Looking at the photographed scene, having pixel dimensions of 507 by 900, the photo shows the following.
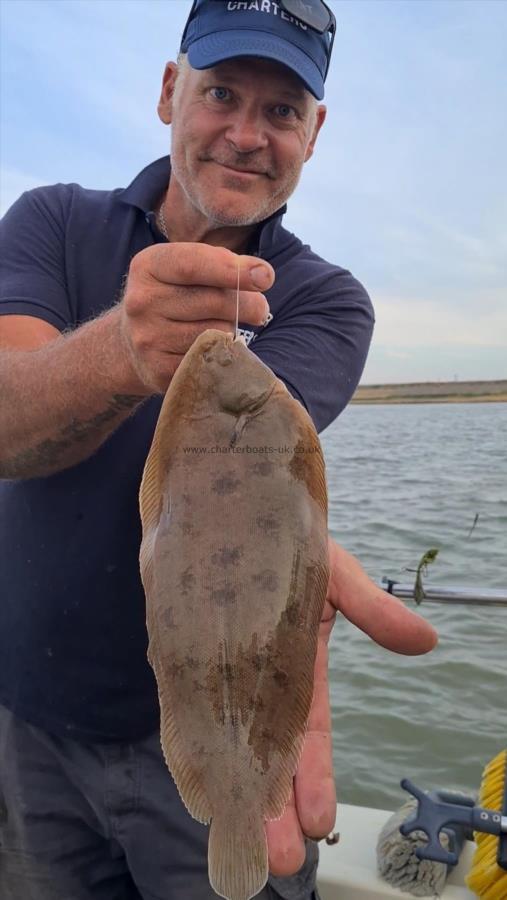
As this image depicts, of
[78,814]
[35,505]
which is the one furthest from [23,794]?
[35,505]

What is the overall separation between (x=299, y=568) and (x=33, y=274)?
5.26 feet

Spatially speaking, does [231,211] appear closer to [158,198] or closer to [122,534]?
[158,198]

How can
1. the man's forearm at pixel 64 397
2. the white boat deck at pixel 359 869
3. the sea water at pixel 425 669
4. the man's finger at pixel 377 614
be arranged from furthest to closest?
1. the sea water at pixel 425 669
2. the white boat deck at pixel 359 869
3. the man's finger at pixel 377 614
4. the man's forearm at pixel 64 397

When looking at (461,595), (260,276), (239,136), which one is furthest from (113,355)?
(461,595)

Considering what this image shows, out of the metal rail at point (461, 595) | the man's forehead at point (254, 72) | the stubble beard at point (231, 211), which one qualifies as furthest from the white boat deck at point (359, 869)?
the man's forehead at point (254, 72)

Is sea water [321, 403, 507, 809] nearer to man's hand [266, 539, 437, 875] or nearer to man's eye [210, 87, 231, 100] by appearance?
man's hand [266, 539, 437, 875]

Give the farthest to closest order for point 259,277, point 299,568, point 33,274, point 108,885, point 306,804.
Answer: point 108,885, point 33,274, point 306,804, point 299,568, point 259,277

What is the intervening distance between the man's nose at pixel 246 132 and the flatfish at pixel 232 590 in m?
1.11

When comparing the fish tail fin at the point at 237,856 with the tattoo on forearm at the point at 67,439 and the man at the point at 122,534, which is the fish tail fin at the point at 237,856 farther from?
the tattoo on forearm at the point at 67,439

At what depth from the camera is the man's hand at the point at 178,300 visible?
1.94 m

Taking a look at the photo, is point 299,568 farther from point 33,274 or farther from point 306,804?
point 33,274

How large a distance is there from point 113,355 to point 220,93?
1330 millimetres

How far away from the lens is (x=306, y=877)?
3000 millimetres

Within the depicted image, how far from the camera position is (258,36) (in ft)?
9.39
